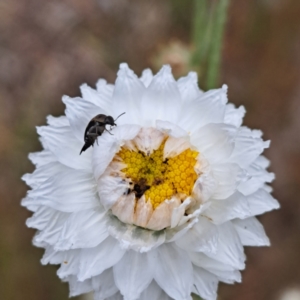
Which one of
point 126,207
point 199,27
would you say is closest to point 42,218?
point 126,207

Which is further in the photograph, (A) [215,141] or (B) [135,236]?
(A) [215,141]

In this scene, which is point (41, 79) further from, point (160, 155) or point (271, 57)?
point (160, 155)

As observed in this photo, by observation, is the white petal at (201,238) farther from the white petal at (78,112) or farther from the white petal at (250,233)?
the white petal at (78,112)

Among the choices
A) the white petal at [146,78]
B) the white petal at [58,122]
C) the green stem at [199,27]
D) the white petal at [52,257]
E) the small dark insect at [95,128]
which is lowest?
the white petal at [52,257]

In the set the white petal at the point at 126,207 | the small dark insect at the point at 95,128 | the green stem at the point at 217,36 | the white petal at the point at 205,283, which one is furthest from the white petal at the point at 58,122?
the green stem at the point at 217,36

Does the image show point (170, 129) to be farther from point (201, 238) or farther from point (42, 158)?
point (42, 158)
